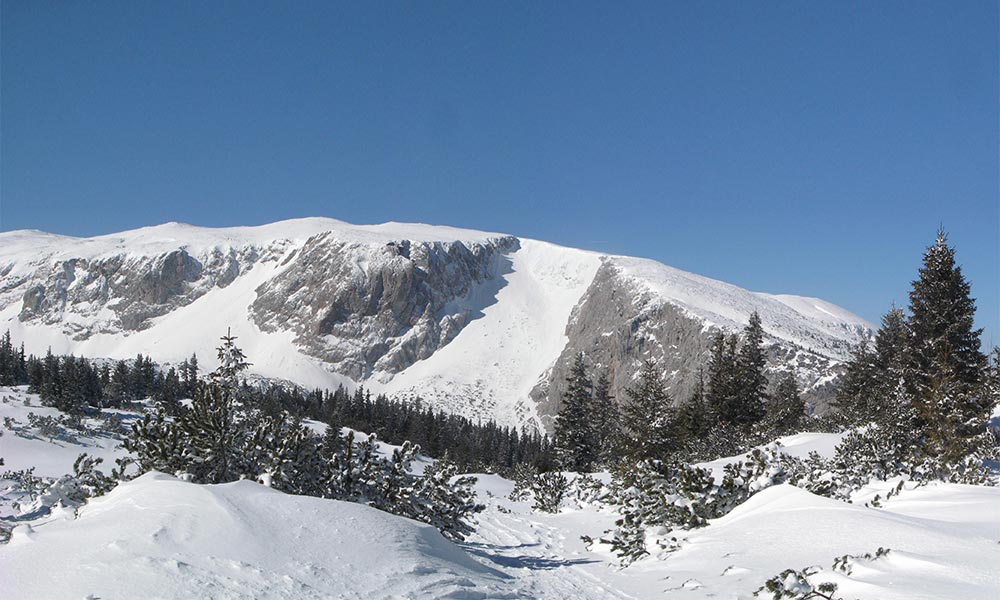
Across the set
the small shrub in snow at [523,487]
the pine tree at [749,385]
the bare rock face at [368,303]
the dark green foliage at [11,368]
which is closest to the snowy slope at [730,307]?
the bare rock face at [368,303]

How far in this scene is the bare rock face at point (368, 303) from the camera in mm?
153000

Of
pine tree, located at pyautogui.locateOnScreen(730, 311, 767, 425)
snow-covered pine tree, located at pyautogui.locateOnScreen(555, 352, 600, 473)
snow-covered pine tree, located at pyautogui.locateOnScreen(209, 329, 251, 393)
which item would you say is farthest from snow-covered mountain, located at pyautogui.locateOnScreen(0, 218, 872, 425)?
snow-covered pine tree, located at pyautogui.locateOnScreen(209, 329, 251, 393)

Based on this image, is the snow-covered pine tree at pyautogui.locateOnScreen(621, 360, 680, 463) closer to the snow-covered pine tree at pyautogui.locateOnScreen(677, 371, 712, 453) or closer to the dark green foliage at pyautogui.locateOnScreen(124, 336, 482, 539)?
the snow-covered pine tree at pyautogui.locateOnScreen(677, 371, 712, 453)

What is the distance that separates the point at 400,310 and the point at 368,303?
8304 millimetres

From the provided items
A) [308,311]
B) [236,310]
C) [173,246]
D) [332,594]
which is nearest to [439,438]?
[332,594]

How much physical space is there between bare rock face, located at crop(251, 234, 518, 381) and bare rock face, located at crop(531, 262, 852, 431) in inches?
1394

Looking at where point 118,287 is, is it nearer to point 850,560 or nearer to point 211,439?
point 211,439

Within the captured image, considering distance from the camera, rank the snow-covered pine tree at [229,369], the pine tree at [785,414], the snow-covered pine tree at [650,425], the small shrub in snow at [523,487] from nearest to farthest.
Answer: the snow-covered pine tree at [229,369], the small shrub in snow at [523,487], the snow-covered pine tree at [650,425], the pine tree at [785,414]

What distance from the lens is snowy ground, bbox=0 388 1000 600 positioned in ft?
14.9

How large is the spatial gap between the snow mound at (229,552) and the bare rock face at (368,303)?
14479 centimetres

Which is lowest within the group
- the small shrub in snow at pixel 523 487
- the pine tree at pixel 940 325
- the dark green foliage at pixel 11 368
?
the dark green foliage at pixel 11 368

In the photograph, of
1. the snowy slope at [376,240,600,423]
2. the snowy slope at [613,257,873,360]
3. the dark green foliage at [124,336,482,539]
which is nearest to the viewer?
the dark green foliage at [124,336,482,539]

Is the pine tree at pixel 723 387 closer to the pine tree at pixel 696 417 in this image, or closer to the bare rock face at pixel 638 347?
the pine tree at pixel 696 417

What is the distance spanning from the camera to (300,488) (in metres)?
9.49
